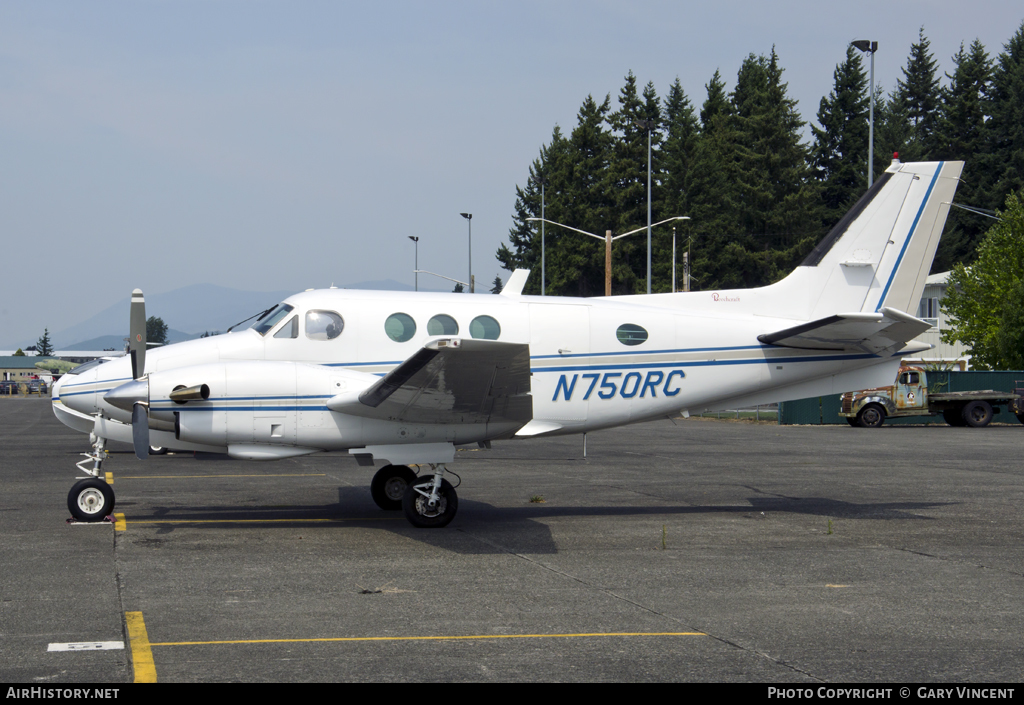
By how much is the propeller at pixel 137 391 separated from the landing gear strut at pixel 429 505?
3.13 m

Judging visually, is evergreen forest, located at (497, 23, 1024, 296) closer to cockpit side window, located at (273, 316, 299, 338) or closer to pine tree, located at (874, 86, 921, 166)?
pine tree, located at (874, 86, 921, 166)

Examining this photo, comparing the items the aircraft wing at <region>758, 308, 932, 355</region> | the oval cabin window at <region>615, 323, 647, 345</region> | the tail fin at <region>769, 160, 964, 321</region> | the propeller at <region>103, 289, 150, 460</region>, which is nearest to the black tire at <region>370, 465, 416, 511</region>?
the propeller at <region>103, 289, 150, 460</region>

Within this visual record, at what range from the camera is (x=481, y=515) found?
1302 centimetres

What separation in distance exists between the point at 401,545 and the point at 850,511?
22.3ft

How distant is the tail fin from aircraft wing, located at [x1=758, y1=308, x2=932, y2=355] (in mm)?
793

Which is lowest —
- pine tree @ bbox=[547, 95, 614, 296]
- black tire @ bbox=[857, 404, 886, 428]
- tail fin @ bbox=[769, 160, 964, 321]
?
black tire @ bbox=[857, 404, 886, 428]

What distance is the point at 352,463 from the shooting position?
2030cm

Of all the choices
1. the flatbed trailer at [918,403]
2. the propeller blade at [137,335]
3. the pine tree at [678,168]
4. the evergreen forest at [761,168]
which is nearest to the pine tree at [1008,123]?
the evergreen forest at [761,168]

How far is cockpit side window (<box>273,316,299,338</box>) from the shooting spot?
1195 cm

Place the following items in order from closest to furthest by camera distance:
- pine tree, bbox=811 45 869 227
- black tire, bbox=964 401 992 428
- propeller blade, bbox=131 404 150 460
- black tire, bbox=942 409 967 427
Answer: propeller blade, bbox=131 404 150 460, black tire, bbox=964 401 992 428, black tire, bbox=942 409 967 427, pine tree, bbox=811 45 869 227

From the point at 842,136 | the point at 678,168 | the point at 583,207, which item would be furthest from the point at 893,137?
the point at 583,207

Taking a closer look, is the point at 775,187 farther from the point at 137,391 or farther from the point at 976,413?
the point at 137,391
